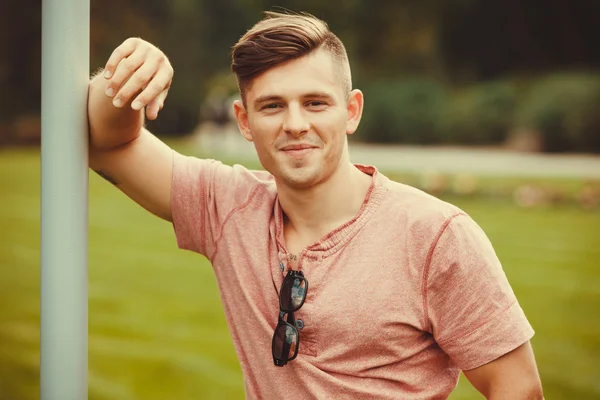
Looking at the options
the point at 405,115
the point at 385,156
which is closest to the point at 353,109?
the point at 385,156

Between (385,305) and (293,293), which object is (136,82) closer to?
(293,293)

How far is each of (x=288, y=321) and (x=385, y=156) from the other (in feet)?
50.3

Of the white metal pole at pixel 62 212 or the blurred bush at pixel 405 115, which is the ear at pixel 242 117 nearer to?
the white metal pole at pixel 62 212

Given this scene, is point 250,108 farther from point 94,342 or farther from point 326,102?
point 94,342

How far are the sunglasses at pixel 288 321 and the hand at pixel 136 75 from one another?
23.2 inches

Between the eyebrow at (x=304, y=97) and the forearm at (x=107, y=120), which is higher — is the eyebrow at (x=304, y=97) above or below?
above

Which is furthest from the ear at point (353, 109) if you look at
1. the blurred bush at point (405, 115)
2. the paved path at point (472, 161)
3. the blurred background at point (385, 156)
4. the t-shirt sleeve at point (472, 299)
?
the blurred bush at point (405, 115)

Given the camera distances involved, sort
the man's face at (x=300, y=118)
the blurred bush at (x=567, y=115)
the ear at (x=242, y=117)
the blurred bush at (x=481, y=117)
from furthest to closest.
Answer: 1. the blurred bush at (x=481, y=117)
2. the blurred bush at (x=567, y=115)
3. the ear at (x=242, y=117)
4. the man's face at (x=300, y=118)

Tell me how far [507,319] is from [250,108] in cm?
91

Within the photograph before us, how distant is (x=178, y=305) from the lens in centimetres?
720

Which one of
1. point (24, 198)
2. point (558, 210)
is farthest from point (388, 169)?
point (24, 198)

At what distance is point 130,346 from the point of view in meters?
6.00

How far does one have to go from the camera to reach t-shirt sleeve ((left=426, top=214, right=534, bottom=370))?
2127mm

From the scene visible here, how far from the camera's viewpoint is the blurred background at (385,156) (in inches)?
233
